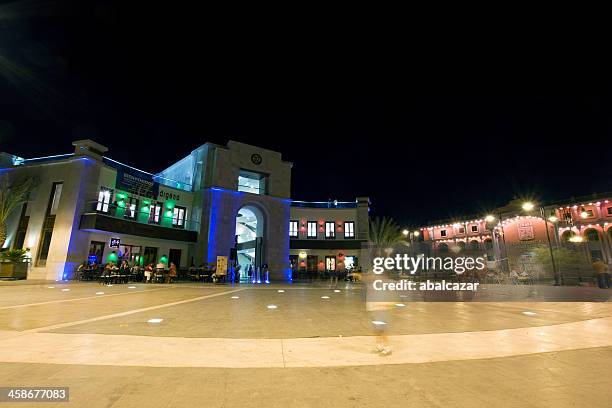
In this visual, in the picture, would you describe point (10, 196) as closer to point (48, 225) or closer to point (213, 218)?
point (48, 225)

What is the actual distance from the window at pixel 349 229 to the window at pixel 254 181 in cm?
1116

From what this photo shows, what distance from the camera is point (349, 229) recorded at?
34625 millimetres

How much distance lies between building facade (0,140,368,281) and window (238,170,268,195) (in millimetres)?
124

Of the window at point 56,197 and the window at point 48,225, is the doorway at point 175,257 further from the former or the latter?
the window at point 56,197

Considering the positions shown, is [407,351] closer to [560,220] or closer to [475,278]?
[475,278]

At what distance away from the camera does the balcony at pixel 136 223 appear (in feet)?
62.0

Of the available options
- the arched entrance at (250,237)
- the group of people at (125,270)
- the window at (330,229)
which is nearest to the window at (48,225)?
the group of people at (125,270)

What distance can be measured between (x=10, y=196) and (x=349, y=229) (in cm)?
2980

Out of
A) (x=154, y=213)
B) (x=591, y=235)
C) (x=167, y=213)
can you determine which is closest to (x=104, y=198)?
(x=154, y=213)

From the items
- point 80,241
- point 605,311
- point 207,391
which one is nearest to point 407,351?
point 207,391

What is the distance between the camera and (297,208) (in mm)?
34594

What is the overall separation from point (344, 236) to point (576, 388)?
3149 cm

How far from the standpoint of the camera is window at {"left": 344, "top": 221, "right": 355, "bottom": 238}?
3447cm

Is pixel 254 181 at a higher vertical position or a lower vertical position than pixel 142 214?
higher
